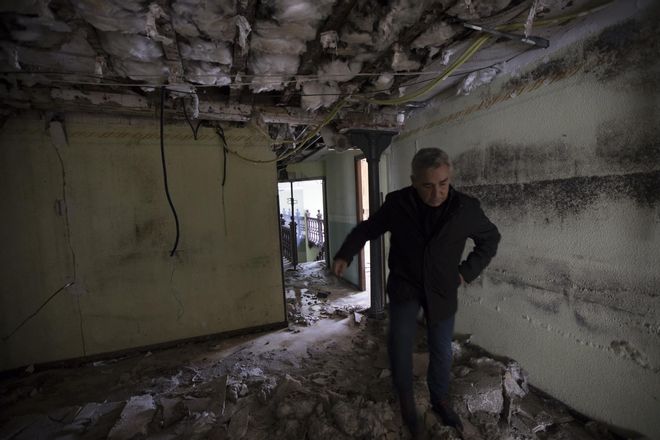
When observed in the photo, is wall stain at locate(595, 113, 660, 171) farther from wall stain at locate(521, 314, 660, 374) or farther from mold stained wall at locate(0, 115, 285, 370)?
mold stained wall at locate(0, 115, 285, 370)

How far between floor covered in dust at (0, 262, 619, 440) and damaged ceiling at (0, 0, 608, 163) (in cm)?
214

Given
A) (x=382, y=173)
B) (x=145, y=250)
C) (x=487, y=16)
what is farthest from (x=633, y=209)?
(x=145, y=250)

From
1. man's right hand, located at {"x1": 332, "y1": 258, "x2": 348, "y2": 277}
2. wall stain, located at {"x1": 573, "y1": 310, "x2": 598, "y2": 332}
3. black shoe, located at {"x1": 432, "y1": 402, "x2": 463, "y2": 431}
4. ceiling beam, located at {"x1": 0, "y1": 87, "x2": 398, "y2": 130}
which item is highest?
ceiling beam, located at {"x1": 0, "y1": 87, "x2": 398, "y2": 130}

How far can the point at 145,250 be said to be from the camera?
3119mm

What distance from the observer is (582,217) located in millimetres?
1806

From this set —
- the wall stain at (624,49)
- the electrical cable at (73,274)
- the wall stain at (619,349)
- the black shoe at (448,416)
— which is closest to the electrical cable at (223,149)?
the electrical cable at (73,274)

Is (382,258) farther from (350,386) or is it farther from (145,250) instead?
(145,250)

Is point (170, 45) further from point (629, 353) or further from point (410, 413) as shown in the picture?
point (629, 353)

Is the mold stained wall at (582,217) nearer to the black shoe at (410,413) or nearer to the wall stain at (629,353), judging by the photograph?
the wall stain at (629,353)

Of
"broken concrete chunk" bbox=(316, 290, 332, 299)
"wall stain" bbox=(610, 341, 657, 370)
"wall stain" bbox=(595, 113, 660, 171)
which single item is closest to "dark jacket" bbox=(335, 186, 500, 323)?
"wall stain" bbox=(595, 113, 660, 171)

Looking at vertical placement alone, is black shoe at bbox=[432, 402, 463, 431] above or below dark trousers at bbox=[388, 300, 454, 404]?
below

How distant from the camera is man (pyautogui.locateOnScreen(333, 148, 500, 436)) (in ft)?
5.07

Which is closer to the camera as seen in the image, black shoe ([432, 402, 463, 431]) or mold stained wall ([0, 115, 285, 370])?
black shoe ([432, 402, 463, 431])

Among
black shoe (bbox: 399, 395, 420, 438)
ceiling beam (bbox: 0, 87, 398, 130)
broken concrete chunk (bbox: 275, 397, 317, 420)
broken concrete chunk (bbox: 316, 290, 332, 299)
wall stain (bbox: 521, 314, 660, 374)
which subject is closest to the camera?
wall stain (bbox: 521, 314, 660, 374)
